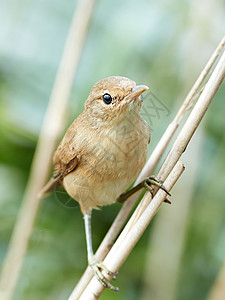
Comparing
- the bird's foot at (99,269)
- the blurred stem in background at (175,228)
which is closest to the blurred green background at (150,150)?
the blurred stem in background at (175,228)

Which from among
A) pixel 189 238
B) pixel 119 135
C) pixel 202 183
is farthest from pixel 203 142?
pixel 119 135

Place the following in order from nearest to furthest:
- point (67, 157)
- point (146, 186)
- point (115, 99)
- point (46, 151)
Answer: point (115, 99) → point (146, 186) → point (46, 151) → point (67, 157)

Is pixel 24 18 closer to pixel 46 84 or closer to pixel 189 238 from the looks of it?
pixel 46 84

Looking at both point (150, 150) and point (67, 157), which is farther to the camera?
point (150, 150)

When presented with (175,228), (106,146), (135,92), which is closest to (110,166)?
(106,146)

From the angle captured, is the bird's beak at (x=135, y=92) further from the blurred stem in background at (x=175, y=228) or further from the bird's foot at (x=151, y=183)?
the blurred stem in background at (x=175, y=228)

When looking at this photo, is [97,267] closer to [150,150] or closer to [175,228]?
[175,228]

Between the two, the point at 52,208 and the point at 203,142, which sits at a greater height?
the point at 203,142
